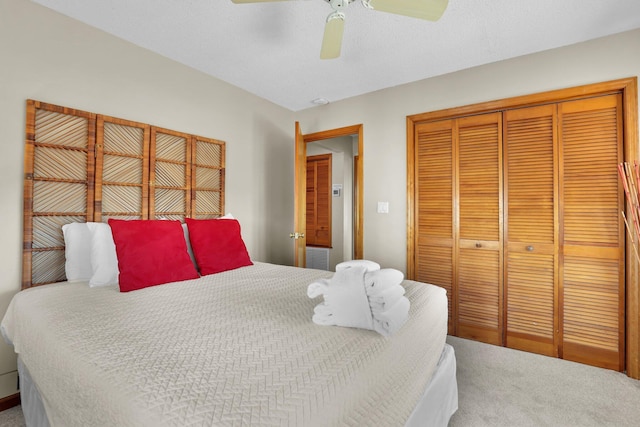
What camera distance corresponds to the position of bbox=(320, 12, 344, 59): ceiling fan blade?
161cm

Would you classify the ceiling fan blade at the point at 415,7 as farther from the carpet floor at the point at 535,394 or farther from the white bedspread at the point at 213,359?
the carpet floor at the point at 535,394

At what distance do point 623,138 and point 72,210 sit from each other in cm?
401

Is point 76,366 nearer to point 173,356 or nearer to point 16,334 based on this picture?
point 173,356

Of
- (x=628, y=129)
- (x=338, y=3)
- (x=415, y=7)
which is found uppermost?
(x=338, y=3)

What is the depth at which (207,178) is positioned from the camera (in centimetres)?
286

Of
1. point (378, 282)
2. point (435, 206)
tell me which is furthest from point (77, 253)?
point (435, 206)

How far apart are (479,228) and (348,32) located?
79.8 inches

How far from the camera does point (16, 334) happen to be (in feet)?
4.80

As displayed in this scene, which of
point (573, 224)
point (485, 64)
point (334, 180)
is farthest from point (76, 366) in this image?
point (334, 180)

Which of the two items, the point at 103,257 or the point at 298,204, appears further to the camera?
the point at 298,204

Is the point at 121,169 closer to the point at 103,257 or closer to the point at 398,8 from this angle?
the point at 103,257

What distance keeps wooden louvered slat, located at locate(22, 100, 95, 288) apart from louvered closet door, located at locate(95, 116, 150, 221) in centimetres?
6

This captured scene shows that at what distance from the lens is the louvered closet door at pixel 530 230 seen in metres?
2.39

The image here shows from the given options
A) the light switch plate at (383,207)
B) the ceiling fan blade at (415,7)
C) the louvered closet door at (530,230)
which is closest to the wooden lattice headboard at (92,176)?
the light switch plate at (383,207)
